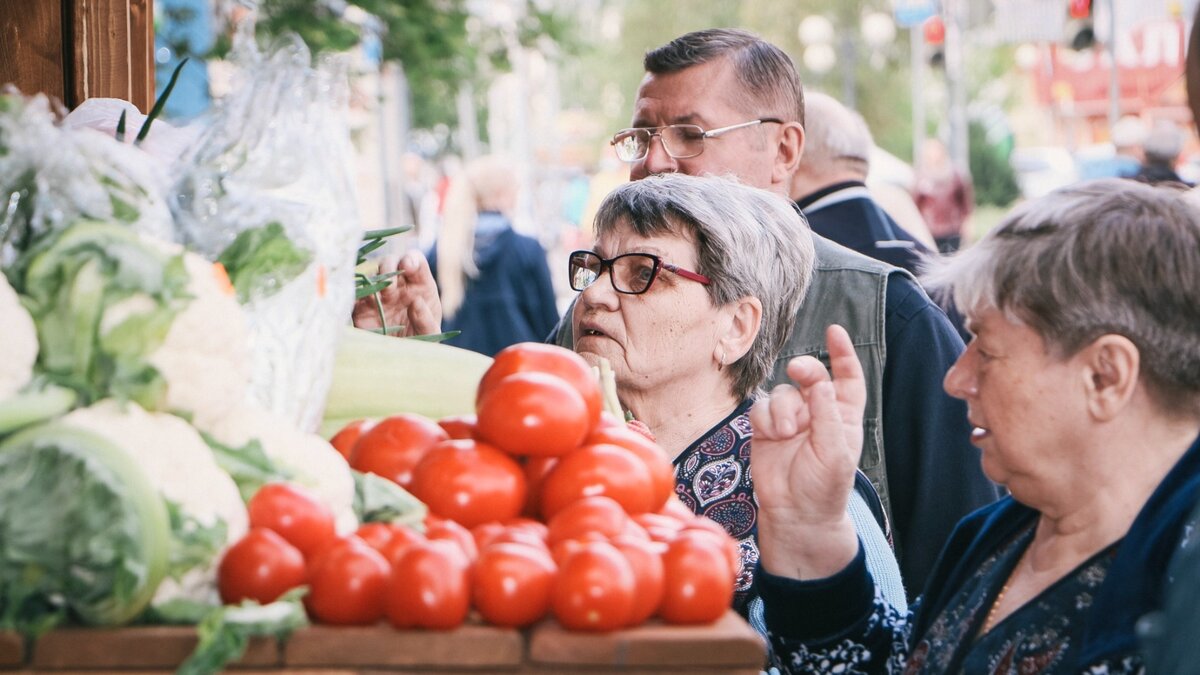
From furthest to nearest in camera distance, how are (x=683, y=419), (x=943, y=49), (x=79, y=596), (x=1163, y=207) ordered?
(x=943, y=49) < (x=683, y=419) < (x=1163, y=207) < (x=79, y=596)

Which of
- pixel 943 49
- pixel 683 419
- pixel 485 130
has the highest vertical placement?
pixel 683 419

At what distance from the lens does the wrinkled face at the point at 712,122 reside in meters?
3.91

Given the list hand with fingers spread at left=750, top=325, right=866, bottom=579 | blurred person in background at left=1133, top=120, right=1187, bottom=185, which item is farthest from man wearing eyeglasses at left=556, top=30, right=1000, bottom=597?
blurred person in background at left=1133, top=120, right=1187, bottom=185

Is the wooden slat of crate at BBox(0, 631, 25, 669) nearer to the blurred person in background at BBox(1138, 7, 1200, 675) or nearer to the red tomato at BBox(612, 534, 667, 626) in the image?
the red tomato at BBox(612, 534, 667, 626)

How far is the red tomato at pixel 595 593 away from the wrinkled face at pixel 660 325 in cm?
159

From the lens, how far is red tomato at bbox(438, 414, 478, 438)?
5.96 ft

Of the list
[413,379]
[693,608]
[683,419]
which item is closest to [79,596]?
[693,608]

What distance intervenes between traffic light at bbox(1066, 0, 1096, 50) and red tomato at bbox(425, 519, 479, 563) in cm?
1570

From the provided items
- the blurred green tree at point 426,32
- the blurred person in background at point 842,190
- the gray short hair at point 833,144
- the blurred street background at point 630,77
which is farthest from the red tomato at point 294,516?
the blurred green tree at point 426,32

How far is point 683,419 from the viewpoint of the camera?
304cm

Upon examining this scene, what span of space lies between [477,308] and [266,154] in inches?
261

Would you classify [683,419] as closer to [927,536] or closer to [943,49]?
[927,536]

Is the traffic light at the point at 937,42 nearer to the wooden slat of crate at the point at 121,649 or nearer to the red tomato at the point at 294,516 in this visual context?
the red tomato at the point at 294,516

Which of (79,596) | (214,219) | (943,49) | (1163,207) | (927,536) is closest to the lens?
(79,596)
